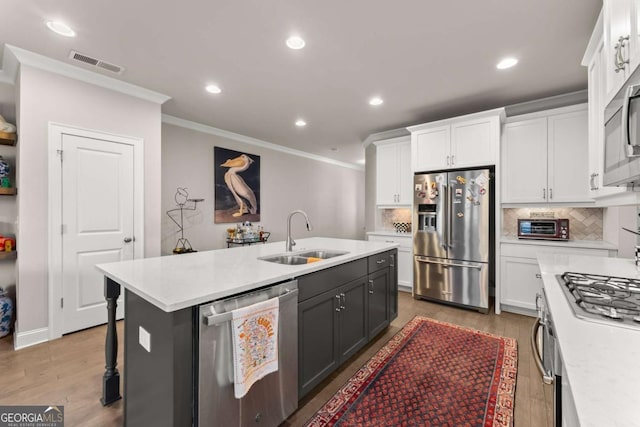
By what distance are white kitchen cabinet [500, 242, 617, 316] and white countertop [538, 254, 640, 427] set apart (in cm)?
249

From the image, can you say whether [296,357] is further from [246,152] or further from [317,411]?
[246,152]

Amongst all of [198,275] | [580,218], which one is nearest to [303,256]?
[198,275]

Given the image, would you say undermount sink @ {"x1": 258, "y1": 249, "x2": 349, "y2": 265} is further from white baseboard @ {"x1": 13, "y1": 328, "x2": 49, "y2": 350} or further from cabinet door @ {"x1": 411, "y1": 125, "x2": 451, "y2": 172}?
white baseboard @ {"x1": 13, "y1": 328, "x2": 49, "y2": 350}

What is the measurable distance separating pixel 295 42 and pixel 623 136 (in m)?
2.22

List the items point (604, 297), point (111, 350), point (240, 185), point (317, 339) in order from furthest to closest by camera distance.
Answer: point (240, 185), point (317, 339), point (111, 350), point (604, 297)

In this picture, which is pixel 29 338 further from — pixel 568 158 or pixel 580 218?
pixel 580 218

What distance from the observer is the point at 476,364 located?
231 cm

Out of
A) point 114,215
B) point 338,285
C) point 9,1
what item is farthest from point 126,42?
→ point 338,285

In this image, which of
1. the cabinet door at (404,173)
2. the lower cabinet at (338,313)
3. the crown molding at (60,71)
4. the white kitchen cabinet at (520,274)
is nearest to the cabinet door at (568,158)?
the white kitchen cabinet at (520,274)

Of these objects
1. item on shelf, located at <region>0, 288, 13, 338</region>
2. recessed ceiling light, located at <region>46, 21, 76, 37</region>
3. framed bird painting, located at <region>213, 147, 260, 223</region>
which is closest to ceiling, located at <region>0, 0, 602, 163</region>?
recessed ceiling light, located at <region>46, 21, 76, 37</region>

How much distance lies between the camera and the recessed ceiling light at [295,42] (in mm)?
2330

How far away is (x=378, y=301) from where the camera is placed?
2.72m

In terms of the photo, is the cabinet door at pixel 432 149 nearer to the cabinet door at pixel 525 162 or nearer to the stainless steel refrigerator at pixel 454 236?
the stainless steel refrigerator at pixel 454 236

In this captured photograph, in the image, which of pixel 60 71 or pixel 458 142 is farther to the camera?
pixel 458 142
